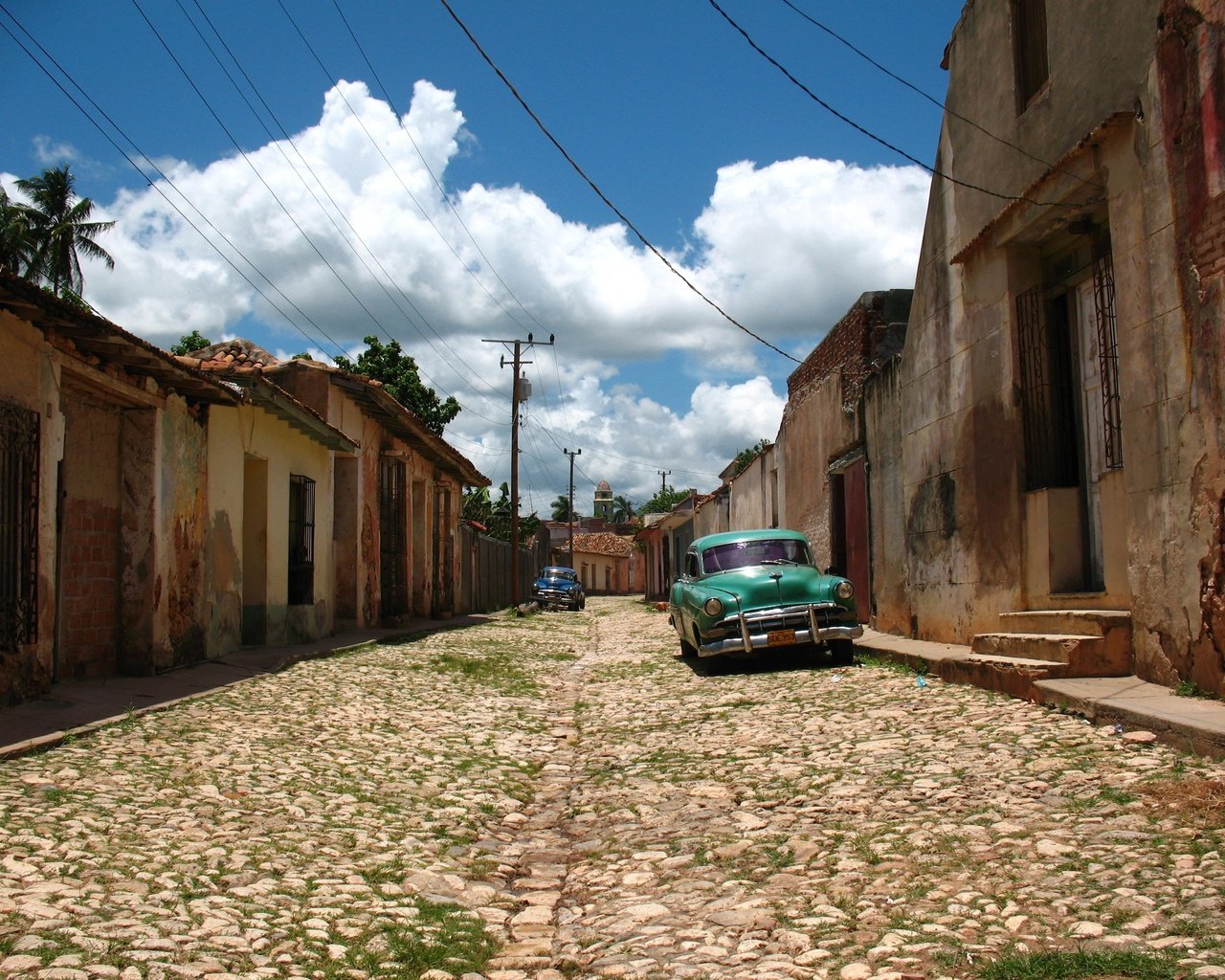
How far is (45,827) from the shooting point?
4605mm

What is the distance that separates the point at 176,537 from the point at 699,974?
29.0 feet

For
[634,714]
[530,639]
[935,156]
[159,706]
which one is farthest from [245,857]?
[530,639]

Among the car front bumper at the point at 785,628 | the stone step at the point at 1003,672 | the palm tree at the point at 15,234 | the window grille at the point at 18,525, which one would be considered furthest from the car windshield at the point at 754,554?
the palm tree at the point at 15,234

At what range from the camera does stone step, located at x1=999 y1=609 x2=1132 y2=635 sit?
25.7 feet

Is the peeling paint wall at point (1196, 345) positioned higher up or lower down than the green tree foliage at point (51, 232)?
lower down

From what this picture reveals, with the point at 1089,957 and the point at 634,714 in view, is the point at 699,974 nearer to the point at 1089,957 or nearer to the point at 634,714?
the point at 1089,957

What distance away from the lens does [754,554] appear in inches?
492

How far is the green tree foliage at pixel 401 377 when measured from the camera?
36562 mm

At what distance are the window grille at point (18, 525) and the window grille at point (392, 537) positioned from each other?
39.0 ft

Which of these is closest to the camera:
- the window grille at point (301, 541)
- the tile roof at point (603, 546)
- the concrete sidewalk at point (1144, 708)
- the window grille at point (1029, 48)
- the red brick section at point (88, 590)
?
the concrete sidewalk at point (1144, 708)

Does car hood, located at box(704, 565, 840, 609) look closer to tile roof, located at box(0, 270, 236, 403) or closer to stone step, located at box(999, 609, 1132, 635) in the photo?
stone step, located at box(999, 609, 1132, 635)

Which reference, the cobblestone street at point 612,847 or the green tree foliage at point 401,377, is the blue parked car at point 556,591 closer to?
the green tree foliage at point 401,377

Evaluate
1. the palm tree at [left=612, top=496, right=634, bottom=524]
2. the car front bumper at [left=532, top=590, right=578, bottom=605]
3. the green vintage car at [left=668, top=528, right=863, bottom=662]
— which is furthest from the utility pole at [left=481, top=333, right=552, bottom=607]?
the palm tree at [left=612, top=496, right=634, bottom=524]

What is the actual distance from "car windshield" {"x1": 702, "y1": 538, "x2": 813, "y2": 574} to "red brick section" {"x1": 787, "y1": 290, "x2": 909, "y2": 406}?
3315 millimetres
